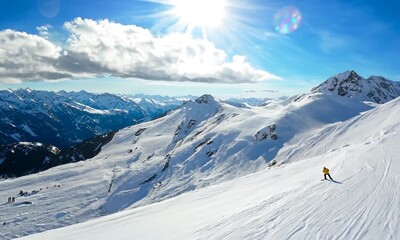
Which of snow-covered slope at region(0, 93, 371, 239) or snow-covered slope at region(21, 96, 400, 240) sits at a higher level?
snow-covered slope at region(0, 93, 371, 239)

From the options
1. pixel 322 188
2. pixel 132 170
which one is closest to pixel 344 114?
pixel 132 170

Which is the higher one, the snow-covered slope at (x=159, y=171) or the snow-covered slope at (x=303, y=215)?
the snow-covered slope at (x=159, y=171)

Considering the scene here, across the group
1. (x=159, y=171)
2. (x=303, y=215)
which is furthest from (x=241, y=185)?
(x=159, y=171)

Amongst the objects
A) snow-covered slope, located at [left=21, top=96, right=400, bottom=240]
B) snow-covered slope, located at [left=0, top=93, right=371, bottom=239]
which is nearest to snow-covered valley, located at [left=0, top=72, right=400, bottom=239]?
snow-covered slope, located at [left=21, top=96, right=400, bottom=240]

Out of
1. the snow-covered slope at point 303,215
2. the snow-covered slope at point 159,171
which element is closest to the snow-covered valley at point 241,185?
the snow-covered slope at point 303,215

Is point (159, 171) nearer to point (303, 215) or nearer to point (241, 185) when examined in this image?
point (241, 185)

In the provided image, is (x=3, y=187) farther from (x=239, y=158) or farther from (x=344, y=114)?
(x=344, y=114)

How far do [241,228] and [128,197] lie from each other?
96877 millimetres

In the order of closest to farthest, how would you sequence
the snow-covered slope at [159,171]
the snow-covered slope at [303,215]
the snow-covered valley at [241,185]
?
the snow-covered slope at [303,215], the snow-covered valley at [241,185], the snow-covered slope at [159,171]

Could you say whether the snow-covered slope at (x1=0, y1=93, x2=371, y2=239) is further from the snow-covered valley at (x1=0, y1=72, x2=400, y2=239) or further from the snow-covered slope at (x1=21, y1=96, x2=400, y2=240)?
the snow-covered slope at (x1=21, y1=96, x2=400, y2=240)

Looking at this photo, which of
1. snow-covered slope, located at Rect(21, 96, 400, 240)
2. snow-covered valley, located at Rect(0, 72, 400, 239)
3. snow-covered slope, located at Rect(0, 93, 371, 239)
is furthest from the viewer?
snow-covered slope, located at Rect(0, 93, 371, 239)

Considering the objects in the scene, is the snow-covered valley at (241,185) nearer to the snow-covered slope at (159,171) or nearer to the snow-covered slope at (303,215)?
the snow-covered slope at (303,215)

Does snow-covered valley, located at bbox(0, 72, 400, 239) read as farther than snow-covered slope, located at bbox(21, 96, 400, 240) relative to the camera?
Yes

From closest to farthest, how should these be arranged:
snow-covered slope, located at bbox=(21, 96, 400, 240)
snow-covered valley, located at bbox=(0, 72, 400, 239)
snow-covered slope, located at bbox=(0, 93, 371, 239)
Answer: snow-covered slope, located at bbox=(21, 96, 400, 240) → snow-covered valley, located at bbox=(0, 72, 400, 239) → snow-covered slope, located at bbox=(0, 93, 371, 239)
